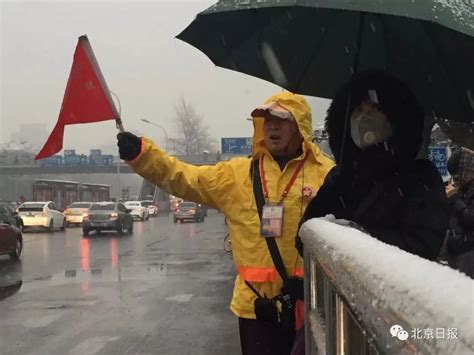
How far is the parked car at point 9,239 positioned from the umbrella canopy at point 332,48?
12399 mm

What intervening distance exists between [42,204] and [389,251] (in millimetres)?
28808

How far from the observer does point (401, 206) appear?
1852mm

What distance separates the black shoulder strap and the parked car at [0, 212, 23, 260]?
1264cm

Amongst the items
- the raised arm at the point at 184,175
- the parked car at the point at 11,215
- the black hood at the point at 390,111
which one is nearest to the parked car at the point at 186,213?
the parked car at the point at 11,215

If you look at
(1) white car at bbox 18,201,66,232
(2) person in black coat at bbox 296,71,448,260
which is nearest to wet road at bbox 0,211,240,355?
(2) person in black coat at bbox 296,71,448,260

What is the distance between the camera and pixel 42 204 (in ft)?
91.8

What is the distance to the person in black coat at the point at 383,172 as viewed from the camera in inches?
69.7

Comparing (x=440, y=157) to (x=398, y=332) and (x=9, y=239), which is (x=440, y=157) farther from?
(x=398, y=332)

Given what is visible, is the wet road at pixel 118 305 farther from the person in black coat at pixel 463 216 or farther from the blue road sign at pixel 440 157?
the blue road sign at pixel 440 157

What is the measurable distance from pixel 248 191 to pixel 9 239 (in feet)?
42.7

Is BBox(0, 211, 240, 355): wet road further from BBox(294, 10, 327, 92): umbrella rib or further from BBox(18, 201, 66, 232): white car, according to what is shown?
BBox(18, 201, 66, 232): white car

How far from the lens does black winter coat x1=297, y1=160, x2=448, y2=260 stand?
1.74 metres

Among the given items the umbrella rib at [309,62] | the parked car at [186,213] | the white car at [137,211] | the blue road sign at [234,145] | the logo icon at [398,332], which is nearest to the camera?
the logo icon at [398,332]

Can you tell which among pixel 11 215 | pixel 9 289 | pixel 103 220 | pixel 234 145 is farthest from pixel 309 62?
pixel 234 145
